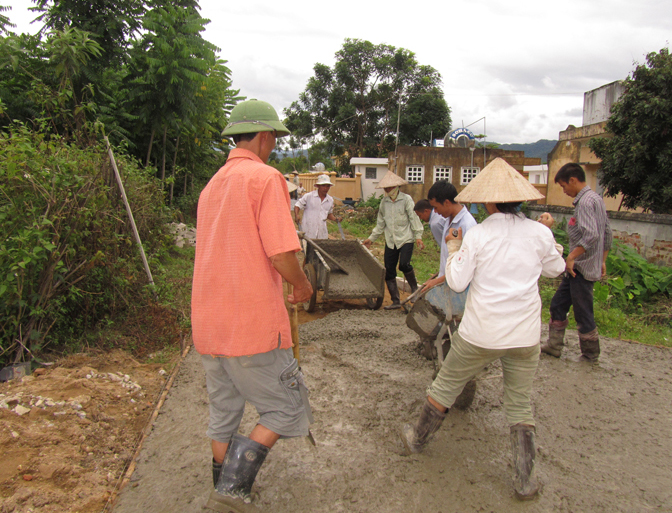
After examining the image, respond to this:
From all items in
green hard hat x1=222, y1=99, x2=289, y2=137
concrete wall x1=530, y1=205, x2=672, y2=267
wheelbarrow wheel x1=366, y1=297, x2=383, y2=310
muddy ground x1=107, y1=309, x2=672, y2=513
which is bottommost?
muddy ground x1=107, y1=309, x2=672, y2=513

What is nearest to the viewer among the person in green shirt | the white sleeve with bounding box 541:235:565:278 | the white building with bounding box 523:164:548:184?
the white sleeve with bounding box 541:235:565:278

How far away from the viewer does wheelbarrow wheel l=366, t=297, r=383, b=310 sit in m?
6.54

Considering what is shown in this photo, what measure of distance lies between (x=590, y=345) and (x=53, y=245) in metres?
4.83

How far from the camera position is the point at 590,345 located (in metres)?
4.56

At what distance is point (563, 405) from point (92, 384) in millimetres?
3734

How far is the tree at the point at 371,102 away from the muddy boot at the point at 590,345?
1323 inches

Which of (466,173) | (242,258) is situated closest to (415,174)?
(466,173)

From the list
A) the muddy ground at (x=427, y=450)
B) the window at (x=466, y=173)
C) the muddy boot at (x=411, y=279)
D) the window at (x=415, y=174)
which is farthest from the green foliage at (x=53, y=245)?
the window at (x=466, y=173)

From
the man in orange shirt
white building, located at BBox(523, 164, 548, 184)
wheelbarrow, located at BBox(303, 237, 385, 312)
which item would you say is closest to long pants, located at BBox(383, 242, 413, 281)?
wheelbarrow, located at BBox(303, 237, 385, 312)

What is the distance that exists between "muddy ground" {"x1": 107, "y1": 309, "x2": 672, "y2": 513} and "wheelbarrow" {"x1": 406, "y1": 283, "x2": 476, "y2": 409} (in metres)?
0.23

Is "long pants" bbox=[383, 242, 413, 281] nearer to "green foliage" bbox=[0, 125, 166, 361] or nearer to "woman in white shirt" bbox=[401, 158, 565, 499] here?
"green foliage" bbox=[0, 125, 166, 361]

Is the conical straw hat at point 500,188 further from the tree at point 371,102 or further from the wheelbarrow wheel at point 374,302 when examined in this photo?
the tree at point 371,102

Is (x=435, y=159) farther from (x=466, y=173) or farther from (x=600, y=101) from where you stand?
(x=600, y=101)

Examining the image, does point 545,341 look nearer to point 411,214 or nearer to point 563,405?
point 563,405
